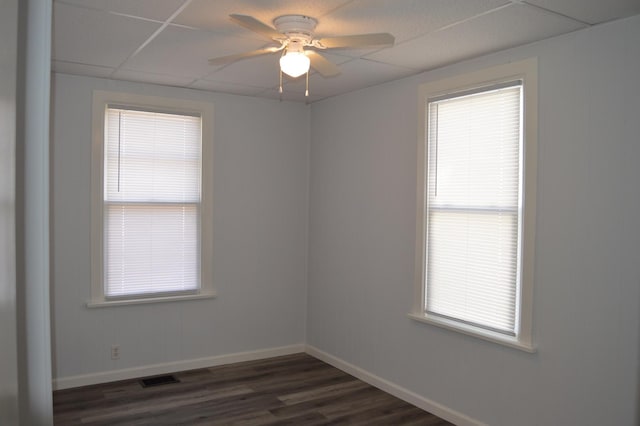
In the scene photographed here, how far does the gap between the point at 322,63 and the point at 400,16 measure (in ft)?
1.57

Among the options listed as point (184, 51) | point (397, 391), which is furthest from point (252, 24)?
point (397, 391)

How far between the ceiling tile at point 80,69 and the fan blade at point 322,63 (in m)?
1.94

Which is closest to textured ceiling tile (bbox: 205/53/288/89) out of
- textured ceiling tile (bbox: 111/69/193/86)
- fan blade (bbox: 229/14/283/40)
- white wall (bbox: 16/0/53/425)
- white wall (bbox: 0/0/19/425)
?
textured ceiling tile (bbox: 111/69/193/86)

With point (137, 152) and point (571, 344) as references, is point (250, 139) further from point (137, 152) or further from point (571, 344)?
point (571, 344)

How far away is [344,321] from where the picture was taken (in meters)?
4.66

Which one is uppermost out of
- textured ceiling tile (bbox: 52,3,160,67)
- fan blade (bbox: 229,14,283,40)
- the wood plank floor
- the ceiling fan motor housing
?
textured ceiling tile (bbox: 52,3,160,67)

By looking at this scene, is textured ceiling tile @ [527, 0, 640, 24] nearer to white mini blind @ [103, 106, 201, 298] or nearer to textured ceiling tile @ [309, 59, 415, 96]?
textured ceiling tile @ [309, 59, 415, 96]

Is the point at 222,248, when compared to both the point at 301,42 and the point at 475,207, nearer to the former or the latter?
the point at 475,207

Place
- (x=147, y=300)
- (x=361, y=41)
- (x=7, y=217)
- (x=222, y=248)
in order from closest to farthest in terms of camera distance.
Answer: (x=7, y=217) < (x=361, y=41) < (x=147, y=300) < (x=222, y=248)

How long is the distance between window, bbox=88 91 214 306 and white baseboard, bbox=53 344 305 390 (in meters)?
0.60

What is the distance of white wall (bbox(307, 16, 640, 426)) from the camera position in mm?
2586

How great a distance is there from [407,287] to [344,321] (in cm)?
93

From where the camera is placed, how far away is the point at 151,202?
443cm

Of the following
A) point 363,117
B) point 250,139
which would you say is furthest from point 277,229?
point 363,117
